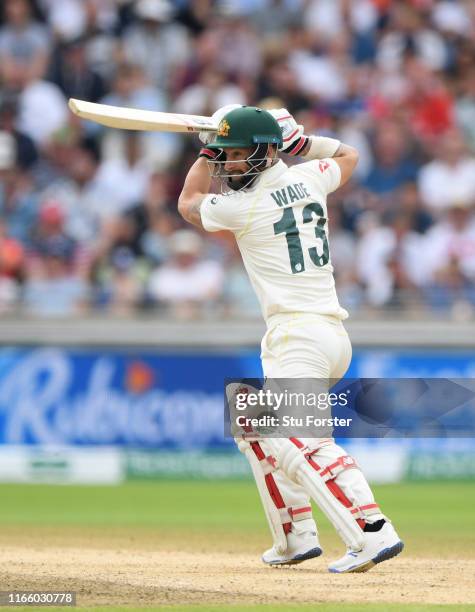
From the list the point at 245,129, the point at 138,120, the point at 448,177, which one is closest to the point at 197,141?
the point at 448,177

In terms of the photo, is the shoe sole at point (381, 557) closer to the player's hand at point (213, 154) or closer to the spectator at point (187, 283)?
the player's hand at point (213, 154)

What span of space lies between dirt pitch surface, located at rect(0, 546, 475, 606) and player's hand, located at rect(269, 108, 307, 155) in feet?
6.36

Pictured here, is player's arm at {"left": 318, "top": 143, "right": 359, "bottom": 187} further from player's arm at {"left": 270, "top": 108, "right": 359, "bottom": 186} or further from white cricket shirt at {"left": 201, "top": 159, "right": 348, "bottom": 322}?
white cricket shirt at {"left": 201, "top": 159, "right": 348, "bottom": 322}

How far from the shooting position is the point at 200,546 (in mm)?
7129

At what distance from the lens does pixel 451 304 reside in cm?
1158

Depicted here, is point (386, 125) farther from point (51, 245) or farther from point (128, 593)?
point (128, 593)

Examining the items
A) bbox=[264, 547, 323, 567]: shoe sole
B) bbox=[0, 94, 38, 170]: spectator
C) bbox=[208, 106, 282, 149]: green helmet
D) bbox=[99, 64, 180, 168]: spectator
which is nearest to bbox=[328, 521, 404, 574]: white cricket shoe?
bbox=[264, 547, 323, 567]: shoe sole

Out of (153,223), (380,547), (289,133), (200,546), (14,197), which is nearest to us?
(380,547)

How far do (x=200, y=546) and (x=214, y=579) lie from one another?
153 centimetres

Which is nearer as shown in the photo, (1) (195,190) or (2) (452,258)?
(1) (195,190)

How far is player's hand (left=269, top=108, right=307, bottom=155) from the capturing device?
5887mm

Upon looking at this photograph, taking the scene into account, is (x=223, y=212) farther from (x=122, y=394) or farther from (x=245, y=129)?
(x=122, y=394)

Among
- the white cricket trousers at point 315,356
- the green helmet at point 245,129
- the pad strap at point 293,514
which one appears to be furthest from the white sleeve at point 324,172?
the pad strap at point 293,514

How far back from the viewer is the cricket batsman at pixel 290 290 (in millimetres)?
5520
